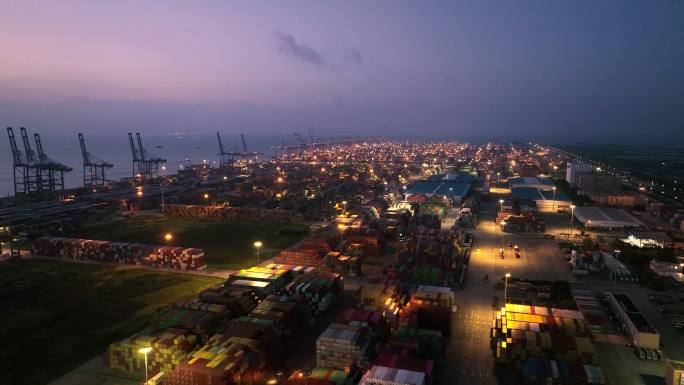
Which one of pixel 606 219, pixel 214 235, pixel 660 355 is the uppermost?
pixel 606 219

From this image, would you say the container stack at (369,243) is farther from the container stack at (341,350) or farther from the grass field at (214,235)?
the container stack at (341,350)

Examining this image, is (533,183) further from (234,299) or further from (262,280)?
(234,299)

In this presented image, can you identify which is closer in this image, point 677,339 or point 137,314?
point 677,339

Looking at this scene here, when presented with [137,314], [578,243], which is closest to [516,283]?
[578,243]

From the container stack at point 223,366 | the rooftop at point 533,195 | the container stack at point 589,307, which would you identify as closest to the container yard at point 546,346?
the container stack at point 589,307

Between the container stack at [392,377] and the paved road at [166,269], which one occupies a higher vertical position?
the container stack at [392,377]

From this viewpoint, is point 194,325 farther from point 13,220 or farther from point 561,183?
point 561,183

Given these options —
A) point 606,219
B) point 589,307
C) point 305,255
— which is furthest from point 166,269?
point 606,219
